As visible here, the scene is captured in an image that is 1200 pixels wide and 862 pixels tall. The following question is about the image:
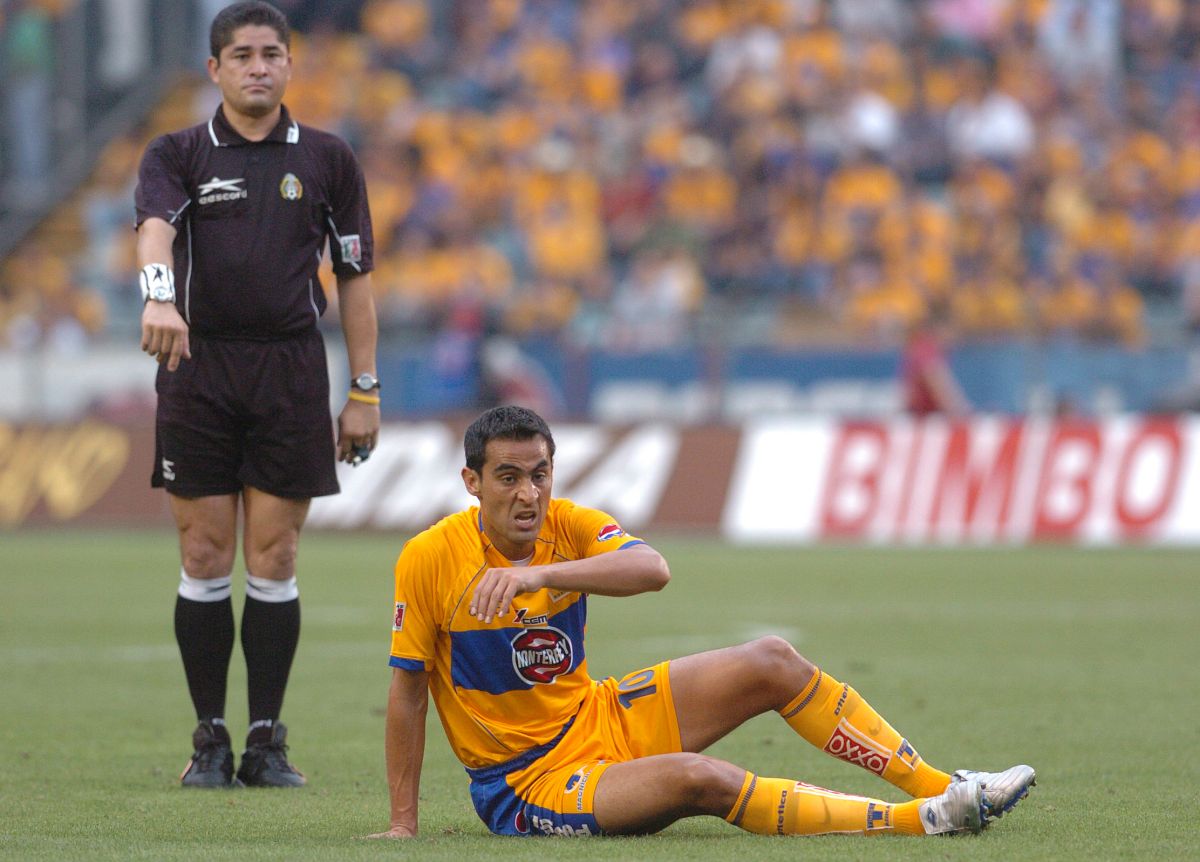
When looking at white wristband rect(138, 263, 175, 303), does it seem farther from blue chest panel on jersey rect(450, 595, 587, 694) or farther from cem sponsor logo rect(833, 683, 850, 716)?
cem sponsor logo rect(833, 683, 850, 716)

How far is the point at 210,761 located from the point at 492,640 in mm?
1622

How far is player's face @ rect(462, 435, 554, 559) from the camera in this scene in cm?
516

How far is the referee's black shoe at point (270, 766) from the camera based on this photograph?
6.49 metres

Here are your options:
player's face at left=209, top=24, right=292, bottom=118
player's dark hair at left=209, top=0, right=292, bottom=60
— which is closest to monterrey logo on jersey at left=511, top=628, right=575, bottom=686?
player's face at left=209, top=24, right=292, bottom=118

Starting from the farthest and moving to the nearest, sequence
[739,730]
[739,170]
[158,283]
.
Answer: [739,170], [739,730], [158,283]

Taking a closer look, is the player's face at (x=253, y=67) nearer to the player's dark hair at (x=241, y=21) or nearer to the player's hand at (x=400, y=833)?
the player's dark hair at (x=241, y=21)

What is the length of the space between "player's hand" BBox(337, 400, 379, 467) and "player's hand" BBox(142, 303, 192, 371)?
762 mm

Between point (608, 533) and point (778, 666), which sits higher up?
point (608, 533)

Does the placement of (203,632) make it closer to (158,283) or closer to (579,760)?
(158,283)

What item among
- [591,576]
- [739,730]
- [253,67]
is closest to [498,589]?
[591,576]

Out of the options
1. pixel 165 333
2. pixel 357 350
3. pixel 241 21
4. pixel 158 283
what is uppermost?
pixel 241 21

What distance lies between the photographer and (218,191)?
6.60 meters

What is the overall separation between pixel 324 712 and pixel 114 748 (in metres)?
1.28

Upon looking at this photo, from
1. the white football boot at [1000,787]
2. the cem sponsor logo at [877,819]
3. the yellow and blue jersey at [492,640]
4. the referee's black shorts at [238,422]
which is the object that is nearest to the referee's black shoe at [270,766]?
the referee's black shorts at [238,422]
